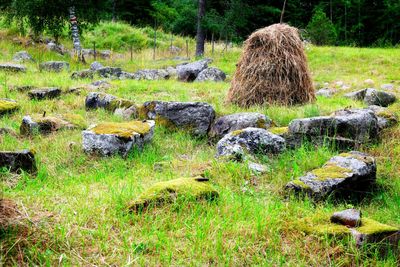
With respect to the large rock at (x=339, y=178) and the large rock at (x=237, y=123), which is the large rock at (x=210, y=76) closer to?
the large rock at (x=237, y=123)

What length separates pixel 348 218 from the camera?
348 cm

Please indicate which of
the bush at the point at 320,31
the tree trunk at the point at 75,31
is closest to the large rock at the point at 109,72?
the tree trunk at the point at 75,31

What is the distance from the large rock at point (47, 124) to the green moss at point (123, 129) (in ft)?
3.54

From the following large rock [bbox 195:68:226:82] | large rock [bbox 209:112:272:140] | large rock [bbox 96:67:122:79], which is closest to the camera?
large rock [bbox 209:112:272:140]

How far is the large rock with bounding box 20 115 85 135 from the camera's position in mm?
6590

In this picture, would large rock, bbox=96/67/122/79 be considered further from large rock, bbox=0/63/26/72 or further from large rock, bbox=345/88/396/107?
large rock, bbox=345/88/396/107

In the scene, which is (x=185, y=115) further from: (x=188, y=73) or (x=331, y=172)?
(x=188, y=73)

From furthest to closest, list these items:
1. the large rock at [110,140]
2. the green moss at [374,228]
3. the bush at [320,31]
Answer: the bush at [320,31], the large rock at [110,140], the green moss at [374,228]

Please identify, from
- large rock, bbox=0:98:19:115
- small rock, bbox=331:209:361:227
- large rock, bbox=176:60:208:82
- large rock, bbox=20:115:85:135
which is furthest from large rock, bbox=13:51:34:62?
small rock, bbox=331:209:361:227

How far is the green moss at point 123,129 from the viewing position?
582cm

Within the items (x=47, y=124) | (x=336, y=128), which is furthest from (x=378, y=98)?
(x=47, y=124)

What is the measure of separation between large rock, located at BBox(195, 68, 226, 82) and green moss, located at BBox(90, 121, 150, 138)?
6972mm

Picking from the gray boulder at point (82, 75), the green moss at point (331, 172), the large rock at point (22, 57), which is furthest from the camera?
the large rock at point (22, 57)

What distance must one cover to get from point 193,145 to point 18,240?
13.0 ft
